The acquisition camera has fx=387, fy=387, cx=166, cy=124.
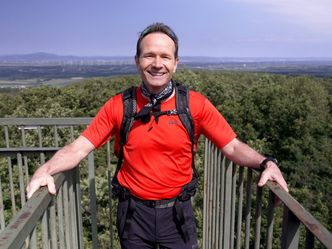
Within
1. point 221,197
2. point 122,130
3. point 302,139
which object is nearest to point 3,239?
point 122,130

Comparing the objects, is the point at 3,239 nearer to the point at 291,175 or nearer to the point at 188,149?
the point at 188,149

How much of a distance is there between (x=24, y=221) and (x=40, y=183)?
0.44 metres

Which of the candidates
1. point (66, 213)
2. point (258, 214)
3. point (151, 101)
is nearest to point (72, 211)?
point (66, 213)

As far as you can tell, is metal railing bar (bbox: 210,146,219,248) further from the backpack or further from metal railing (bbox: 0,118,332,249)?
the backpack

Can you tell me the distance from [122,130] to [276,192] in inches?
36.4

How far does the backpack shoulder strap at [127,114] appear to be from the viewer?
218 cm

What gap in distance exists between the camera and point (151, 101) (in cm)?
222

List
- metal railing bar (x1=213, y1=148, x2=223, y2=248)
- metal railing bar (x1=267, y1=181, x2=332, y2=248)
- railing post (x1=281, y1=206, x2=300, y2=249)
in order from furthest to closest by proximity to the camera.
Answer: metal railing bar (x1=213, y1=148, x2=223, y2=248), railing post (x1=281, y1=206, x2=300, y2=249), metal railing bar (x1=267, y1=181, x2=332, y2=248)

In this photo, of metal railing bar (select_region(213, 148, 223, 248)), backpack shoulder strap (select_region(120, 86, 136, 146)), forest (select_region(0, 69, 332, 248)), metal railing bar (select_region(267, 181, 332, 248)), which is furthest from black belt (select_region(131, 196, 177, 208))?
forest (select_region(0, 69, 332, 248))

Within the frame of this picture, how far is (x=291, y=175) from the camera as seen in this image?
2589 centimetres

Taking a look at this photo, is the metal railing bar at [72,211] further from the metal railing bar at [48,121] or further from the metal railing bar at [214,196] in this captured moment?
the metal railing bar at [214,196]

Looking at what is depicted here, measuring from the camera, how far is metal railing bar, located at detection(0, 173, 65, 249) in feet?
3.98

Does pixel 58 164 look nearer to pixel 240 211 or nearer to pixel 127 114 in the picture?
pixel 127 114

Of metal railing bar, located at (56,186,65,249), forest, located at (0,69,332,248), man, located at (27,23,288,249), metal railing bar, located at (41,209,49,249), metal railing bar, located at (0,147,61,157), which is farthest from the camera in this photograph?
forest, located at (0,69,332,248)
